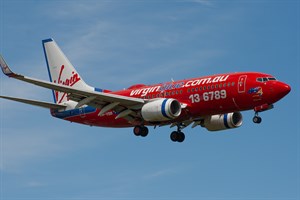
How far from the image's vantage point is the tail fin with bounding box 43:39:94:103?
80.9 metres

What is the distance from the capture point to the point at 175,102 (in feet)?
221

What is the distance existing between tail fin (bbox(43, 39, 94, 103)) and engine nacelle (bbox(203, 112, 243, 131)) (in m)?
13.2

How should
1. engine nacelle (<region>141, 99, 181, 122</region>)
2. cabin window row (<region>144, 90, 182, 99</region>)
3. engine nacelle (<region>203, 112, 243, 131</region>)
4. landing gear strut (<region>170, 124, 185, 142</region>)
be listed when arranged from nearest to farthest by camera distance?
engine nacelle (<region>141, 99, 181, 122</region>) < cabin window row (<region>144, 90, 182, 99</region>) < landing gear strut (<region>170, 124, 185, 142</region>) < engine nacelle (<region>203, 112, 243, 131</region>)

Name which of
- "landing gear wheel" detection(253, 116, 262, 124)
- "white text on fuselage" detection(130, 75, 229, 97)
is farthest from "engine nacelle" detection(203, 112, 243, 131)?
"landing gear wheel" detection(253, 116, 262, 124)

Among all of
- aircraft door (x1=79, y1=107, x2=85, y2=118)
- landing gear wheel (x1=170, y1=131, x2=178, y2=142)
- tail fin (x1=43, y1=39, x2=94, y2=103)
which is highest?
tail fin (x1=43, y1=39, x2=94, y2=103)

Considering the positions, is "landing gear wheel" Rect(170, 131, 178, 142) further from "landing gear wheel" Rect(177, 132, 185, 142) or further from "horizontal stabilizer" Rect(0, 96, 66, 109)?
"horizontal stabilizer" Rect(0, 96, 66, 109)

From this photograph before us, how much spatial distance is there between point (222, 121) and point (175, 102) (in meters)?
7.19

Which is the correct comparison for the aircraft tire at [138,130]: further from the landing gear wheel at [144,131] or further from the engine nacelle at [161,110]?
the engine nacelle at [161,110]

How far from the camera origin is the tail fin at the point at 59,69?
80938 millimetres

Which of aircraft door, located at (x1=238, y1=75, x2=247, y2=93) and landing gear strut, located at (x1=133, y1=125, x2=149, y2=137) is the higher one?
aircraft door, located at (x1=238, y1=75, x2=247, y2=93)

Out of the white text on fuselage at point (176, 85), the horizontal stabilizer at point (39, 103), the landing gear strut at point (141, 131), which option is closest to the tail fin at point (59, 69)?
the horizontal stabilizer at point (39, 103)

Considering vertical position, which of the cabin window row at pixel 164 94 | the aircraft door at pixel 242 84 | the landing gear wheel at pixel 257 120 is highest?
the cabin window row at pixel 164 94

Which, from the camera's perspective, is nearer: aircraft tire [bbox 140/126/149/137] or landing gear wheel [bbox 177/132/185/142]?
aircraft tire [bbox 140/126/149/137]

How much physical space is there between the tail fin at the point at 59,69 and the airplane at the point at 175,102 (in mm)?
4458
